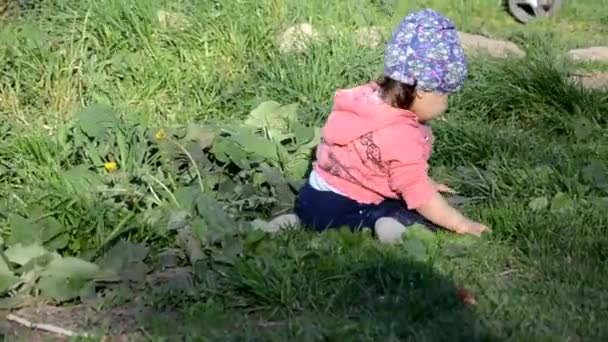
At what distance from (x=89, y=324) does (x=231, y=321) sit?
460 millimetres

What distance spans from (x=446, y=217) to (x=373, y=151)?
0.38 metres

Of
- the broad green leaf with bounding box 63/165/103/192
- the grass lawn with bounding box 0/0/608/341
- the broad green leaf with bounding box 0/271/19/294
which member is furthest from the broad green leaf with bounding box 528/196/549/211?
the broad green leaf with bounding box 0/271/19/294

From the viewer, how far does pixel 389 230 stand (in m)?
4.41

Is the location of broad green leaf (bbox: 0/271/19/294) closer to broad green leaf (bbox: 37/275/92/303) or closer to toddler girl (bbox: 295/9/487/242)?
broad green leaf (bbox: 37/275/92/303)

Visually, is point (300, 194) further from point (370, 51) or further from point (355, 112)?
point (370, 51)

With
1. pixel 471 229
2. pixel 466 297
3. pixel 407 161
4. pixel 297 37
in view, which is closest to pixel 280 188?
pixel 407 161

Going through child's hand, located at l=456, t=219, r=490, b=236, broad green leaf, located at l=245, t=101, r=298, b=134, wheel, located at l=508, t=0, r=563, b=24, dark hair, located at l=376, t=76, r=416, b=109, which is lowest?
wheel, located at l=508, t=0, r=563, b=24

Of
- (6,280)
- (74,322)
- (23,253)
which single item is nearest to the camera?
(74,322)

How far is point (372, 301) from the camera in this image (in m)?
3.87

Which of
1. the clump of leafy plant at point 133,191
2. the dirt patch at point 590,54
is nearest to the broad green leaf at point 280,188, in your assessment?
the clump of leafy plant at point 133,191

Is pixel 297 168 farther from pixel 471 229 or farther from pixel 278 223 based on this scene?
pixel 471 229

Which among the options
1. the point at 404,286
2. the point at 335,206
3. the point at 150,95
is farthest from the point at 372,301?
the point at 150,95

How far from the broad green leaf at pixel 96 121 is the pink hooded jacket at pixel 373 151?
3.32 ft

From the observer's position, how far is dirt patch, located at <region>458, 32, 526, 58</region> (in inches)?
274
